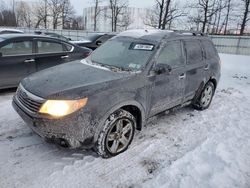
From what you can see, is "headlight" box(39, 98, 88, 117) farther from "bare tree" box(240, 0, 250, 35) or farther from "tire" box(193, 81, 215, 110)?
"bare tree" box(240, 0, 250, 35)

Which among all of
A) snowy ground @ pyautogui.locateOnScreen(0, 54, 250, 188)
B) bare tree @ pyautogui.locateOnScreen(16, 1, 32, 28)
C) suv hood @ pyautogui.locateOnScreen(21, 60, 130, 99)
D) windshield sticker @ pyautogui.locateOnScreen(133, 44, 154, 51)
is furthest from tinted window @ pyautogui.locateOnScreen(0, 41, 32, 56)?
bare tree @ pyautogui.locateOnScreen(16, 1, 32, 28)

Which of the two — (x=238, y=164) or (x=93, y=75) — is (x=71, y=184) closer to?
(x=93, y=75)

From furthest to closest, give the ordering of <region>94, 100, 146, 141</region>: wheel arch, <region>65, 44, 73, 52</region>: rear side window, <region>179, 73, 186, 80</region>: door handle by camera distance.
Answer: <region>65, 44, 73, 52</region>: rear side window, <region>179, 73, 186, 80</region>: door handle, <region>94, 100, 146, 141</region>: wheel arch

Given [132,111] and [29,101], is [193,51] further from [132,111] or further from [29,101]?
[29,101]

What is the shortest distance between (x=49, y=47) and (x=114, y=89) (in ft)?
13.0

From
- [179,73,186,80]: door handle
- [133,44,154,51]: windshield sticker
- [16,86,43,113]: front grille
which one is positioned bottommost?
[16,86,43,113]: front grille

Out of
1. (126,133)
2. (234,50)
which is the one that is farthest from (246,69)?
(126,133)

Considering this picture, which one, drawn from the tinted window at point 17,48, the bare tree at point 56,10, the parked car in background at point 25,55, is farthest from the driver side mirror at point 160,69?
the bare tree at point 56,10

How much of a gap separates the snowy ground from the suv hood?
912mm

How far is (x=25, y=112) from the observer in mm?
2969

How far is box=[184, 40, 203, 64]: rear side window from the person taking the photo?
14.3 ft

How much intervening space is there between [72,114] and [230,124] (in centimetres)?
323

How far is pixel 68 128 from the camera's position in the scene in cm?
273

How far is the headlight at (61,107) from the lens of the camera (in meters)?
2.70
